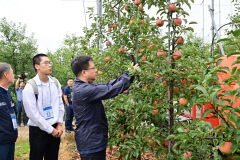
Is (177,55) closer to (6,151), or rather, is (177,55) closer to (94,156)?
(94,156)

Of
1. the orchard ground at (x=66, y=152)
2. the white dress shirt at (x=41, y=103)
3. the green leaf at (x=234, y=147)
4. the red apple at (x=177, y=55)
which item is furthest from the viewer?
the orchard ground at (x=66, y=152)

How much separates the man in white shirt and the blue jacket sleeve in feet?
2.78

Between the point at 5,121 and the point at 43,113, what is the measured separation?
1.31 feet

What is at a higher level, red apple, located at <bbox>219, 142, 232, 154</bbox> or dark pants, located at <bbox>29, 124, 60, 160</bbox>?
red apple, located at <bbox>219, 142, 232, 154</bbox>

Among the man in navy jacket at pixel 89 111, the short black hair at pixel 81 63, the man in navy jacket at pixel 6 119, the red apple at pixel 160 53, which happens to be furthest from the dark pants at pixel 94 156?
the red apple at pixel 160 53

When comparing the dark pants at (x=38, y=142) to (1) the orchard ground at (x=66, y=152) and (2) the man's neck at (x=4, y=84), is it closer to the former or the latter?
(2) the man's neck at (x=4, y=84)

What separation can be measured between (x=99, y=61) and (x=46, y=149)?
1.58 metres

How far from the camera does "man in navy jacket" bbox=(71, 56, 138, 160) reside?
6.16 feet

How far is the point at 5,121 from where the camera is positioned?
225 cm

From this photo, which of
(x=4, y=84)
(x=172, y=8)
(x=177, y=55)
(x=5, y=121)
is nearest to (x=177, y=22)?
(x=172, y=8)

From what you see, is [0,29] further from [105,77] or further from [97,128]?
[97,128]

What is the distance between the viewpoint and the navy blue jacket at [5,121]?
86.9 inches

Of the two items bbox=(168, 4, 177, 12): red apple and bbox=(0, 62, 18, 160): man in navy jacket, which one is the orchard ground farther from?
bbox=(168, 4, 177, 12): red apple

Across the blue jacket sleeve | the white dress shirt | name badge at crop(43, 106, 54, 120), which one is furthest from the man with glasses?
the blue jacket sleeve
